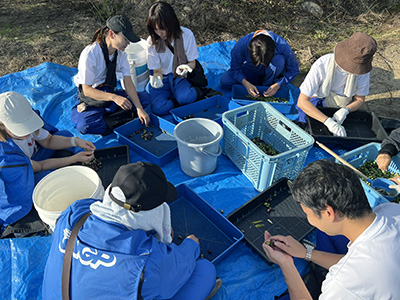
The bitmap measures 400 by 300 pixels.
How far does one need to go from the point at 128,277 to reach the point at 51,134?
2152 mm

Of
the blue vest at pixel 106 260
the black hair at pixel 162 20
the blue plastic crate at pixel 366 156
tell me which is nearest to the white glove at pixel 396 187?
the blue plastic crate at pixel 366 156

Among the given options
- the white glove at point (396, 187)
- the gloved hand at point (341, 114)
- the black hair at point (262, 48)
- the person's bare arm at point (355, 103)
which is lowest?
the white glove at point (396, 187)

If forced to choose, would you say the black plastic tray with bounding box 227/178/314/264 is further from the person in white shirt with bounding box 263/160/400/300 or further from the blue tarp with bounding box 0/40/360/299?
the person in white shirt with bounding box 263/160/400/300

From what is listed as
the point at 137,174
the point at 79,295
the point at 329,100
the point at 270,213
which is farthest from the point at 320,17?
the point at 79,295

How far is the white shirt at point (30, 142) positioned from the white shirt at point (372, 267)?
2.53 m

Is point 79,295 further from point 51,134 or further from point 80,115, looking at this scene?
point 80,115

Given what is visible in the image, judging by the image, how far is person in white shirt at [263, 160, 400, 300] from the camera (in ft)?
4.49

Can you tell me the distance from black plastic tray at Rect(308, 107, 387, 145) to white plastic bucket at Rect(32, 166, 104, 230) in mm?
2299

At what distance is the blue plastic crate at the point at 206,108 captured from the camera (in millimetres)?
3701

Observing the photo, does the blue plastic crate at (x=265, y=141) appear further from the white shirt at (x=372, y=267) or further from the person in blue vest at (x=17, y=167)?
the person in blue vest at (x=17, y=167)

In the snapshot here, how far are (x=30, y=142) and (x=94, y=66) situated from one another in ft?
3.42

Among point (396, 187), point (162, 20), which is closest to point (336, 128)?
point (396, 187)

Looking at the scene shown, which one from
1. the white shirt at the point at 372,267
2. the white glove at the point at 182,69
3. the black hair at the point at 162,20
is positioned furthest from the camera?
the white glove at the point at 182,69

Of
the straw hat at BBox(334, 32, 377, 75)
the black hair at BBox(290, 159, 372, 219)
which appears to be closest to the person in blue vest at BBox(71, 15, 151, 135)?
the straw hat at BBox(334, 32, 377, 75)
